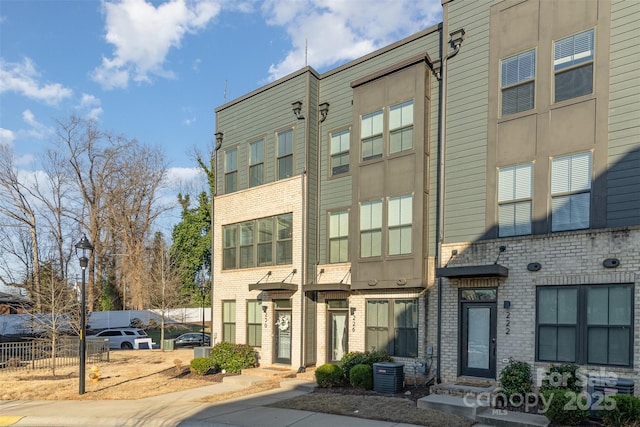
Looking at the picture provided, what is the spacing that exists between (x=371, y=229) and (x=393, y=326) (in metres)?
2.79

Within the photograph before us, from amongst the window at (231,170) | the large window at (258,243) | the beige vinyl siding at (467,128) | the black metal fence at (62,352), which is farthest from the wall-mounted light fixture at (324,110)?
the black metal fence at (62,352)

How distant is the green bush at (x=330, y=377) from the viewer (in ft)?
43.2

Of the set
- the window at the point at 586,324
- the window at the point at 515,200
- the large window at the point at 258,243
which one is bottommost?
the window at the point at 586,324

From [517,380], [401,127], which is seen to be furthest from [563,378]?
[401,127]

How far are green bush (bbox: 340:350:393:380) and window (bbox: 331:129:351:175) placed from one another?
5.63 metres

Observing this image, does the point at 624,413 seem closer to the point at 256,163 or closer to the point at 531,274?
the point at 531,274

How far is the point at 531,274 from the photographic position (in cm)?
1105

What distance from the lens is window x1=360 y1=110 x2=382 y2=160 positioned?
1434cm

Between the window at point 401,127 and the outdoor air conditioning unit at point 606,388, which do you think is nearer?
the outdoor air conditioning unit at point 606,388

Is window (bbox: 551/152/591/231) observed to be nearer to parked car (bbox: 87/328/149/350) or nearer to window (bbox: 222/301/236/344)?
window (bbox: 222/301/236/344)

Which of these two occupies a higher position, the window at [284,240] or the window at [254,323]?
the window at [284,240]

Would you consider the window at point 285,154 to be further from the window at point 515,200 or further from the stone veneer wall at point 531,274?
the window at point 515,200

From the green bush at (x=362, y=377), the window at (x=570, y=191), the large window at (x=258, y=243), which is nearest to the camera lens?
the window at (x=570, y=191)

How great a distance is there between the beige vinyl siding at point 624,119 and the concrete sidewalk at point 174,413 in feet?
20.4
